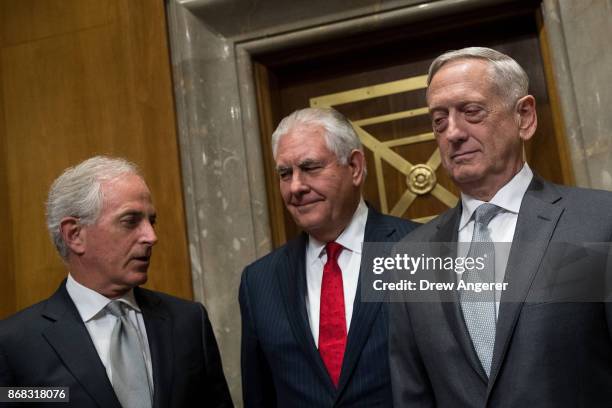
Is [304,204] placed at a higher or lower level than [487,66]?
lower

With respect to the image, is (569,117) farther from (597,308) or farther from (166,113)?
(166,113)

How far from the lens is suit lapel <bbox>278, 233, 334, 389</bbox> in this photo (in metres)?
2.18

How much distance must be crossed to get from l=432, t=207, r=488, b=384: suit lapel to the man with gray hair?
3.09 feet

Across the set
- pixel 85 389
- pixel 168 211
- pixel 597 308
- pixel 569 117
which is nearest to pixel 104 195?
pixel 85 389

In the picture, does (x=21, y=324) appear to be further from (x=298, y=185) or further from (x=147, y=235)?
(x=298, y=185)

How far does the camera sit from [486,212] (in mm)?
1838

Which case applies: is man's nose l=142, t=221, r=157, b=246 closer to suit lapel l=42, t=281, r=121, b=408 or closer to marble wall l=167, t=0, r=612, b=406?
suit lapel l=42, t=281, r=121, b=408

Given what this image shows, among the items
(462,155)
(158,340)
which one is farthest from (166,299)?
(462,155)

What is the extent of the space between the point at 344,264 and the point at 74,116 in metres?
1.79

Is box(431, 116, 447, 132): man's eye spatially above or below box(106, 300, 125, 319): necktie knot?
above

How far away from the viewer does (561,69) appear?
2.91 m

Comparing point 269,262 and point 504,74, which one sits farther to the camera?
point 269,262

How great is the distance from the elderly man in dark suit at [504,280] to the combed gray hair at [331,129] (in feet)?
1.65

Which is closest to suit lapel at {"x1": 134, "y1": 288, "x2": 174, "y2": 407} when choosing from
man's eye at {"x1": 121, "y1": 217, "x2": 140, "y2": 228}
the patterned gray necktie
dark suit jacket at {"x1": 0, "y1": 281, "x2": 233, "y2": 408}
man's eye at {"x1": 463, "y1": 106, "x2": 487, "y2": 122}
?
dark suit jacket at {"x1": 0, "y1": 281, "x2": 233, "y2": 408}
